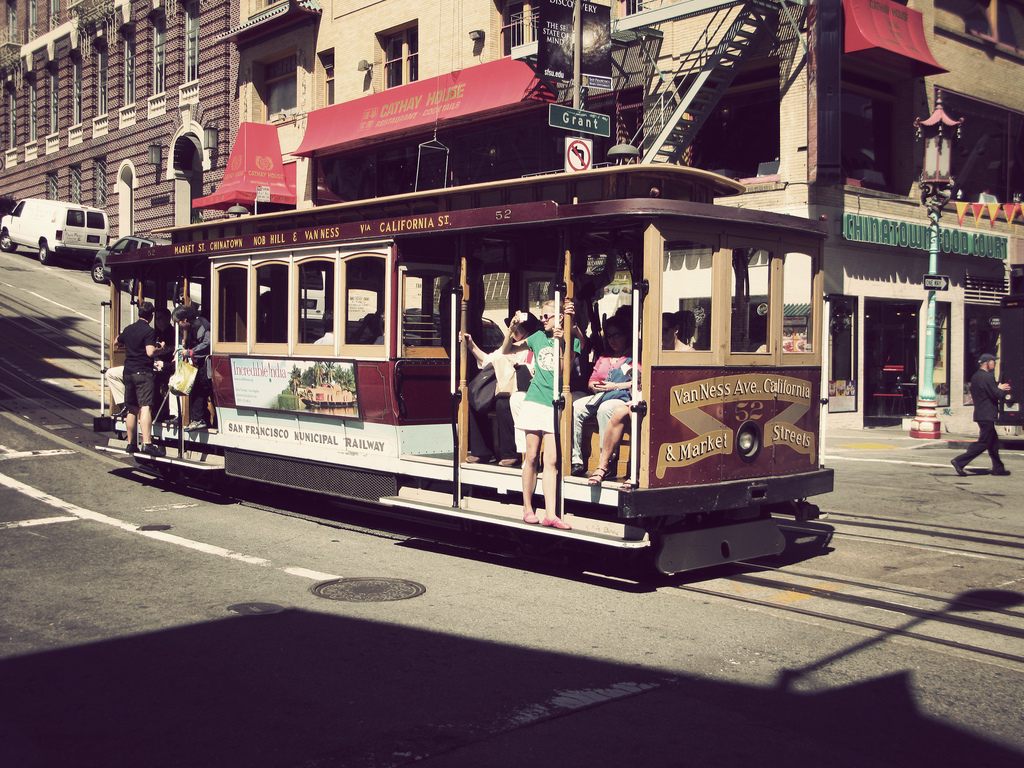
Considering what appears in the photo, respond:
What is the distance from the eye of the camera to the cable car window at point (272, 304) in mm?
9961

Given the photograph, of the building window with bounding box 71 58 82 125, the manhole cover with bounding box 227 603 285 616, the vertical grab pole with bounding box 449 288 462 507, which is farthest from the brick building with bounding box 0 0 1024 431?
the building window with bounding box 71 58 82 125

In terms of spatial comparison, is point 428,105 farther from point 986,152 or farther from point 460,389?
point 460,389

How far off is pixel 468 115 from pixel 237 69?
11878 mm

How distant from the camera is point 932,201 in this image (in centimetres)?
1916

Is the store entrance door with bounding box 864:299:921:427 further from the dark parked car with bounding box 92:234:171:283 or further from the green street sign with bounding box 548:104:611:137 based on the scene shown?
the dark parked car with bounding box 92:234:171:283

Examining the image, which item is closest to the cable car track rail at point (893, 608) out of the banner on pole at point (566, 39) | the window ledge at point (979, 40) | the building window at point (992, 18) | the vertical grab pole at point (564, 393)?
the vertical grab pole at point (564, 393)

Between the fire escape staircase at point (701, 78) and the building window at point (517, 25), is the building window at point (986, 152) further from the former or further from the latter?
the building window at point (517, 25)

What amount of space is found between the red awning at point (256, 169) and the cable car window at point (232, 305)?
17.2 metres

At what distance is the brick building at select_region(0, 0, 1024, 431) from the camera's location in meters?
18.1

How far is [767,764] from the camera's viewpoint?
162 inches

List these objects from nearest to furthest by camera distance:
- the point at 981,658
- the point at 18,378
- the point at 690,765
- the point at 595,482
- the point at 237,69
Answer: the point at 690,765 → the point at 981,658 → the point at 595,482 → the point at 18,378 → the point at 237,69

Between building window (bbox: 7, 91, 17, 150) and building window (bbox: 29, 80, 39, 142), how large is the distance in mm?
1914

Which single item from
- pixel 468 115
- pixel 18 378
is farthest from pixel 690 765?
pixel 468 115

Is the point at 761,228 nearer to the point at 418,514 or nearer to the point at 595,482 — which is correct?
the point at 595,482
